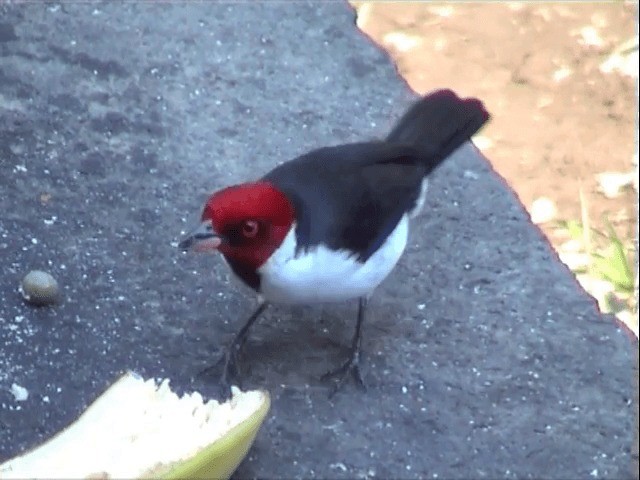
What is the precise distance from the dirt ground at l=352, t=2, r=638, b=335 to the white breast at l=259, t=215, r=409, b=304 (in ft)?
4.29

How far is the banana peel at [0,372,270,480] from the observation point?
6.50 ft

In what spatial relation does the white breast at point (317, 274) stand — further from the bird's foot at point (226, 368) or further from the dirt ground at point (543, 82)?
the dirt ground at point (543, 82)

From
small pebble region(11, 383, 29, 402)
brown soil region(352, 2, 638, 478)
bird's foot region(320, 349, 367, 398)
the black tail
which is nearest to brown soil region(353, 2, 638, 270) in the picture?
brown soil region(352, 2, 638, 478)

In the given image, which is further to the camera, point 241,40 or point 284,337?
point 241,40

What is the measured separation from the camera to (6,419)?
249 cm

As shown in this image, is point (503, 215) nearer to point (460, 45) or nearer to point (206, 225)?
point (206, 225)

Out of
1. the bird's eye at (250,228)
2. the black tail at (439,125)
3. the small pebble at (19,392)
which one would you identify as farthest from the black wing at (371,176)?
the small pebble at (19,392)

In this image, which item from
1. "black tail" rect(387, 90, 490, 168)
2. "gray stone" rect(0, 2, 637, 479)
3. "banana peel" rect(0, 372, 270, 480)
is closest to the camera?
"banana peel" rect(0, 372, 270, 480)

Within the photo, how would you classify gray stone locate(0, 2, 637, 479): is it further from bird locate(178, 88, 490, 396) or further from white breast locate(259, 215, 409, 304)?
white breast locate(259, 215, 409, 304)

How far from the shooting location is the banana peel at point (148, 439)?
1.98m

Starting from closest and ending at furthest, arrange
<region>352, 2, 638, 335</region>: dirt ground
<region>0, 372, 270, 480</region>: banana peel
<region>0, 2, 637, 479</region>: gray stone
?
<region>0, 372, 270, 480</region>: banana peel → <region>0, 2, 637, 479</region>: gray stone → <region>352, 2, 638, 335</region>: dirt ground

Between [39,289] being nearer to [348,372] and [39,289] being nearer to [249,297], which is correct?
[249,297]

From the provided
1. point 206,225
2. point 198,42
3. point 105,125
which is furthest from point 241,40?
point 206,225

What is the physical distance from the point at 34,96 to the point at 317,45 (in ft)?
3.14
